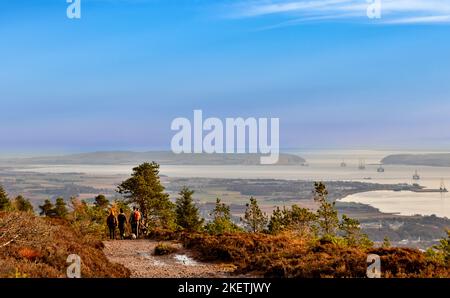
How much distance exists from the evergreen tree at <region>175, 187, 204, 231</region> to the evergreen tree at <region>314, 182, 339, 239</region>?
35.2 meters

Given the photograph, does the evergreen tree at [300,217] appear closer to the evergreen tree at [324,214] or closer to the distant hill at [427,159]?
the evergreen tree at [324,214]

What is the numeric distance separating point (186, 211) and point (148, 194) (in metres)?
27.2

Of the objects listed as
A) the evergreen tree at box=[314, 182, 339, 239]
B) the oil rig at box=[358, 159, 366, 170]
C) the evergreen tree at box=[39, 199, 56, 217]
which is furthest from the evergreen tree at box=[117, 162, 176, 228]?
the oil rig at box=[358, 159, 366, 170]

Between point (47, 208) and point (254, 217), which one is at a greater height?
point (254, 217)

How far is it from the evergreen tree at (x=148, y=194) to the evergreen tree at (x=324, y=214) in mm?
17275

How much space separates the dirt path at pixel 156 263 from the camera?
18.9 metres

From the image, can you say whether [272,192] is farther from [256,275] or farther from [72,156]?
[256,275]

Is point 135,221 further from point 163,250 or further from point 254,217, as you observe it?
point 254,217

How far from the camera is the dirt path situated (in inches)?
746

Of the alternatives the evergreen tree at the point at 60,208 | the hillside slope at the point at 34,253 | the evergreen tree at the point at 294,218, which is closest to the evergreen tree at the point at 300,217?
the evergreen tree at the point at 294,218

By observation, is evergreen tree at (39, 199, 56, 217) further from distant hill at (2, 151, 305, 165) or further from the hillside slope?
the hillside slope

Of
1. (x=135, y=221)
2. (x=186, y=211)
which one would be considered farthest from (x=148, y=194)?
(x=186, y=211)

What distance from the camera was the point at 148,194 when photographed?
5428cm
